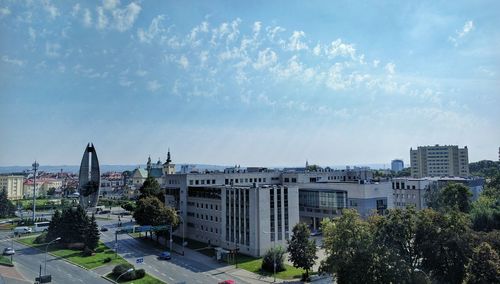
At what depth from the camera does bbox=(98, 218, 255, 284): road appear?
52.6 meters

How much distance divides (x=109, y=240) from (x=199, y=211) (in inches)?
753

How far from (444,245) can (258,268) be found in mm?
27668

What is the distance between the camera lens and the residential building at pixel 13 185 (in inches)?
6512

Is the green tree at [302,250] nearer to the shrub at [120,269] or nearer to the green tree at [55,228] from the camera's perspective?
the shrub at [120,269]

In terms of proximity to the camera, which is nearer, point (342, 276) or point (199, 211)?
point (342, 276)

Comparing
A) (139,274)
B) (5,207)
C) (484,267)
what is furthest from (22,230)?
(484,267)

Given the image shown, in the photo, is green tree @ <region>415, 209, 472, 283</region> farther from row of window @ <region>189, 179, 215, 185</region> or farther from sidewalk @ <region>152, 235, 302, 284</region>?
row of window @ <region>189, 179, 215, 185</region>

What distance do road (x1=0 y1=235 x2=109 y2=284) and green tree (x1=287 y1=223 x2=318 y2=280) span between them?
25.4 meters

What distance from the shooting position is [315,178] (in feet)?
336

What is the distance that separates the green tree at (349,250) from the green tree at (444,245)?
207 inches

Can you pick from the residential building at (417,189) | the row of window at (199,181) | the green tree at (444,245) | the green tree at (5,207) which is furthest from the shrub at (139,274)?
the green tree at (5,207)

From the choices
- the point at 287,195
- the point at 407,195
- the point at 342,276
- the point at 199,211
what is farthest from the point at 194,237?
the point at 407,195

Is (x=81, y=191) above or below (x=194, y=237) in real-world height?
above

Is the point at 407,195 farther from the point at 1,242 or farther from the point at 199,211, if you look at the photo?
the point at 1,242
